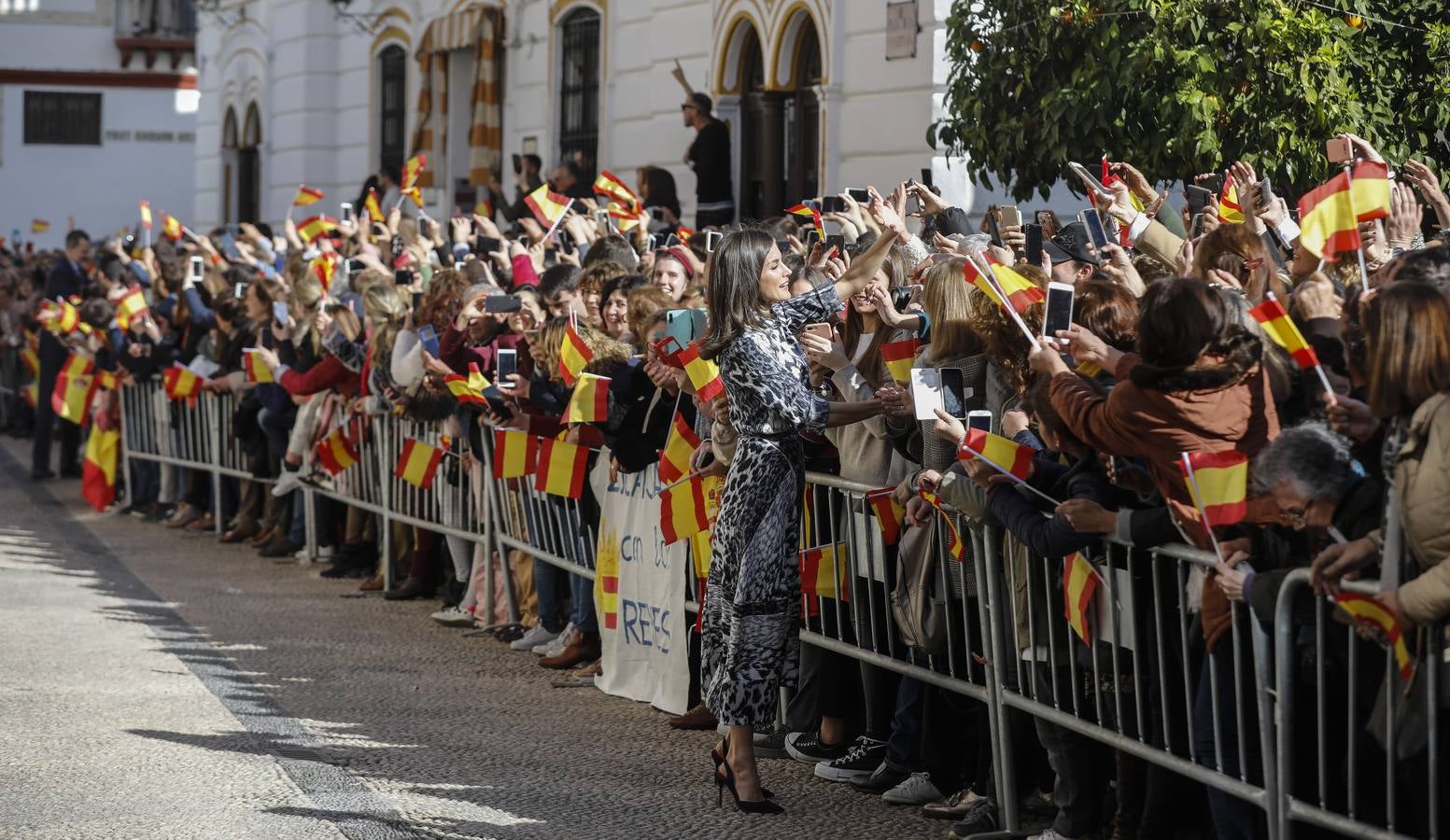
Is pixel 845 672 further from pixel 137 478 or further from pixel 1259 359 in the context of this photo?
pixel 137 478

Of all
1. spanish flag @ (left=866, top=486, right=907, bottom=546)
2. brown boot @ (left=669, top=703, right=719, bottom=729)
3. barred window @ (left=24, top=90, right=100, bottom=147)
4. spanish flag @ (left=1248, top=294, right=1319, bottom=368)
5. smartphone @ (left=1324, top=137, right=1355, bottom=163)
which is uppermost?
barred window @ (left=24, top=90, right=100, bottom=147)

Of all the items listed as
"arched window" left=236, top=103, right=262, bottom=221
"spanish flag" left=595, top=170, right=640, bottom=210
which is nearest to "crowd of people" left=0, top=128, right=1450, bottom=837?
"spanish flag" left=595, top=170, right=640, bottom=210

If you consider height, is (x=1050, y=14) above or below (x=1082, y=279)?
above

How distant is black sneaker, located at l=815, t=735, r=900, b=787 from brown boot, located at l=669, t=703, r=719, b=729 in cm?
89

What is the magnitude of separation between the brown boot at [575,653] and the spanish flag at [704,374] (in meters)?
2.24

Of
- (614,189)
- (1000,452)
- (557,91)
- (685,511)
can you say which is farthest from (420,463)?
(557,91)

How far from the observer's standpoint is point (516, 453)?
32.3ft

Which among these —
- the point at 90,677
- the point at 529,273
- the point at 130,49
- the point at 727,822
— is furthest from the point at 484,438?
the point at 130,49

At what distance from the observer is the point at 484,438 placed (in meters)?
10.4

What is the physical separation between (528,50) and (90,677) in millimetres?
13657

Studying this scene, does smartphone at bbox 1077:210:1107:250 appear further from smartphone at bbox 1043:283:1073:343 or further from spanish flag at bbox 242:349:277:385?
spanish flag at bbox 242:349:277:385

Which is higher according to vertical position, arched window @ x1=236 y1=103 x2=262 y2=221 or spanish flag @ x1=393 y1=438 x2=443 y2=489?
arched window @ x1=236 y1=103 x2=262 y2=221

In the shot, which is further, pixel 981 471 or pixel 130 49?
pixel 130 49

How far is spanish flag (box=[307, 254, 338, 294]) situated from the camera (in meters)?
13.5
